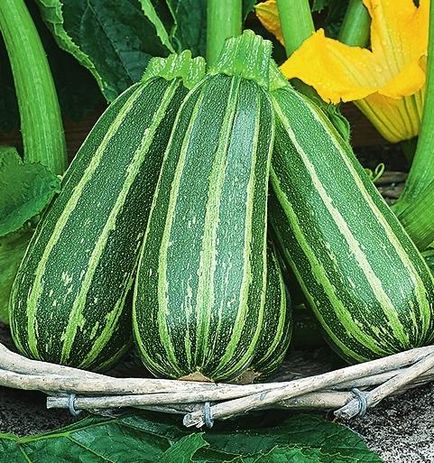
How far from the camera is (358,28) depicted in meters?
1.74

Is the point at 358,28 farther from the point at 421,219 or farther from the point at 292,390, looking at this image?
the point at 292,390

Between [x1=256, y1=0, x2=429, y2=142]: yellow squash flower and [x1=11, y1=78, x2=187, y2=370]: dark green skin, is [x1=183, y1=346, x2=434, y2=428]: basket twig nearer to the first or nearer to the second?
[x1=11, y1=78, x2=187, y2=370]: dark green skin

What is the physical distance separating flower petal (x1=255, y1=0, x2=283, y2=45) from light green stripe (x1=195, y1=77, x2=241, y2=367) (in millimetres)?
482

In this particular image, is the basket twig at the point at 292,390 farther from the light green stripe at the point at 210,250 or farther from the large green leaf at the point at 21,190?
the large green leaf at the point at 21,190

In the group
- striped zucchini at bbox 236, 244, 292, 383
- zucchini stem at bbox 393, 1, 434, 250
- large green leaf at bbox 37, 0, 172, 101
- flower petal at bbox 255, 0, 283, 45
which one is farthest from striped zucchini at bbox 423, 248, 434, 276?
large green leaf at bbox 37, 0, 172, 101

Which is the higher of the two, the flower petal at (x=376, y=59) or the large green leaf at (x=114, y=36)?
the large green leaf at (x=114, y=36)

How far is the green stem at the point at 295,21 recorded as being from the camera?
161 cm

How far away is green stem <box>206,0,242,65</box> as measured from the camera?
5.30ft

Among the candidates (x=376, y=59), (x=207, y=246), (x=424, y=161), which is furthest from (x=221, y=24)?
(x=207, y=246)

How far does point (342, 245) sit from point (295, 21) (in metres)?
0.48

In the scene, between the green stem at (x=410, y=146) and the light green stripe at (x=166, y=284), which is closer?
the light green stripe at (x=166, y=284)

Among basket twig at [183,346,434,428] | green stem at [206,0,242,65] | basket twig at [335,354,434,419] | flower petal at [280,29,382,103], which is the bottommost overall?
basket twig at [335,354,434,419]

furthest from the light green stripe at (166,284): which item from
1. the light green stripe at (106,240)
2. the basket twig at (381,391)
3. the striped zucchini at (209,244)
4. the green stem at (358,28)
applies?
the green stem at (358,28)

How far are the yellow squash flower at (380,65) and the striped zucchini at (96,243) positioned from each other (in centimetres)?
26
